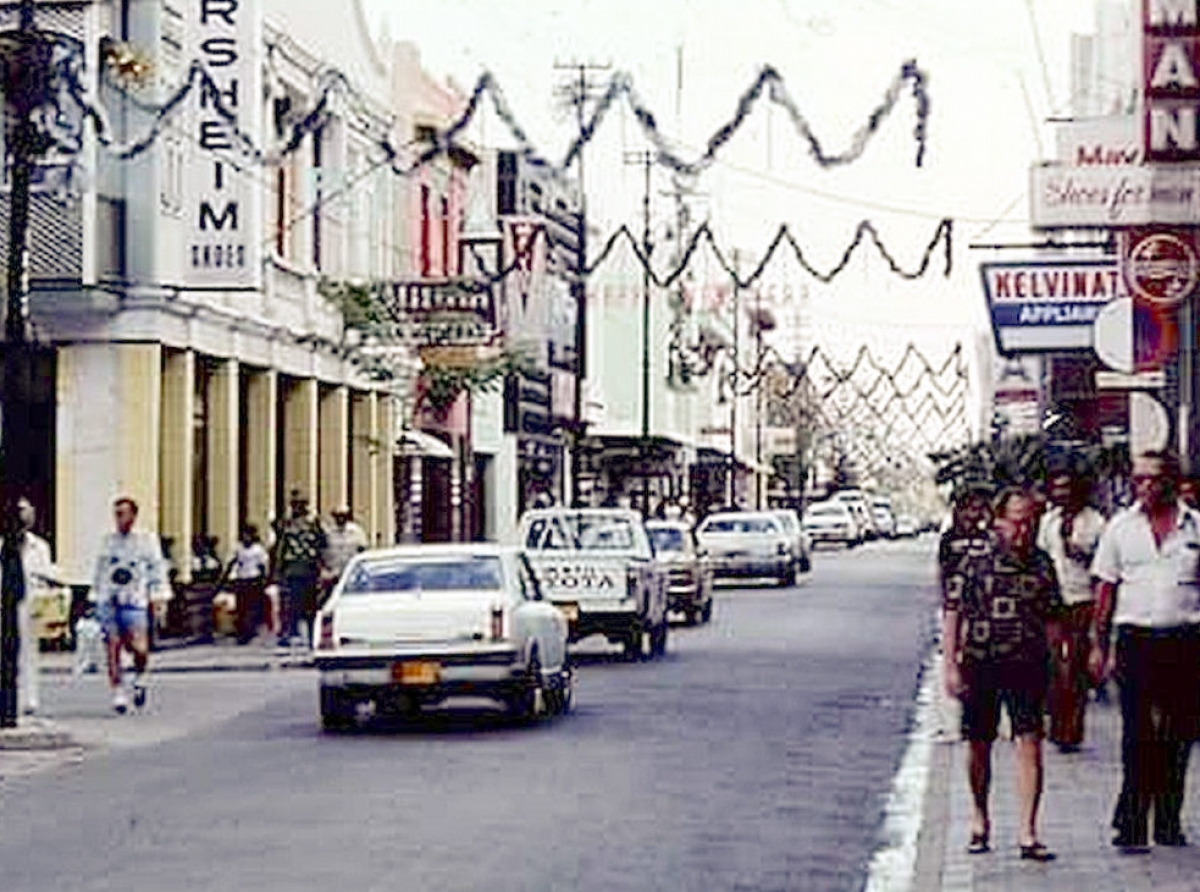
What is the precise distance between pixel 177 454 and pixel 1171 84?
2231 cm

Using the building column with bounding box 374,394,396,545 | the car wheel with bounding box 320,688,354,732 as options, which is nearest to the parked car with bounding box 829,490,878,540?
the building column with bounding box 374,394,396,545

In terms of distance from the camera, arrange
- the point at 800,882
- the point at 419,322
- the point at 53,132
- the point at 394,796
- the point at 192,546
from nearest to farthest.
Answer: the point at 800,882
the point at 394,796
the point at 53,132
the point at 192,546
the point at 419,322

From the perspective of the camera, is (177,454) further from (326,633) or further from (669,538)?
(326,633)

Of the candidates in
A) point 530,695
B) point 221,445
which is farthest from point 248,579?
point 530,695

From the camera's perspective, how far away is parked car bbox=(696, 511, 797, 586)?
6022 centimetres

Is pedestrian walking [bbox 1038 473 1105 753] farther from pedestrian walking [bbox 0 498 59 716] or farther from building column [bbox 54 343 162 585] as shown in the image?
building column [bbox 54 343 162 585]

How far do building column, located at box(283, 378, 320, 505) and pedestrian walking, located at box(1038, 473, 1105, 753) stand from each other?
2820 cm

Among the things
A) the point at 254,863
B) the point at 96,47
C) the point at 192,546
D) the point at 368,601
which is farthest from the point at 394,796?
the point at 192,546

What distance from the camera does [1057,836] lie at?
604 inches

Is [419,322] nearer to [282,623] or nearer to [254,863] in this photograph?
[282,623]

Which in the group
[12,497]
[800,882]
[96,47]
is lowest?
[800,882]

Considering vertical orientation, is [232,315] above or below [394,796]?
above

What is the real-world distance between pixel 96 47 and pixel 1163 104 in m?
19.2

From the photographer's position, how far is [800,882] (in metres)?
14.1
